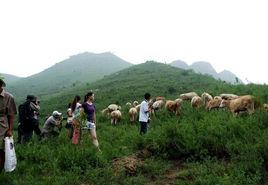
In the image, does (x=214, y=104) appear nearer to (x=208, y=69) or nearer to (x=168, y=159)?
(x=168, y=159)

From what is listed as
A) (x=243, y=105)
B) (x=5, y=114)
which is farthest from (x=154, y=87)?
(x=5, y=114)

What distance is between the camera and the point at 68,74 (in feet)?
319

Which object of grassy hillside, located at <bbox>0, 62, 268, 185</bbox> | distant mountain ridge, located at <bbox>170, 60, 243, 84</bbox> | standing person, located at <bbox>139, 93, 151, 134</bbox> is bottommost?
grassy hillside, located at <bbox>0, 62, 268, 185</bbox>

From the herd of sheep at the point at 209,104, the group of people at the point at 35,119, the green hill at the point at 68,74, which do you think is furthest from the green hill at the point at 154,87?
the green hill at the point at 68,74

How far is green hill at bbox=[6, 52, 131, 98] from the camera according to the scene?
75.5m

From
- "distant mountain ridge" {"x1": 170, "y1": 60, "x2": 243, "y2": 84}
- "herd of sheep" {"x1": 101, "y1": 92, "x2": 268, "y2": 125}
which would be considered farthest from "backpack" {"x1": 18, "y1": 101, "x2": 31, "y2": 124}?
"distant mountain ridge" {"x1": 170, "y1": 60, "x2": 243, "y2": 84}

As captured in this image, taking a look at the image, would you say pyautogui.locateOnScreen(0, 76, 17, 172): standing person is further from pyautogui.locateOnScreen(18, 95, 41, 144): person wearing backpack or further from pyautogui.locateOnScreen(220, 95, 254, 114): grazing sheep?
pyautogui.locateOnScreen(220, 95, 254, 114): grazing sheep

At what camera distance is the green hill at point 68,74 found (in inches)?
2972

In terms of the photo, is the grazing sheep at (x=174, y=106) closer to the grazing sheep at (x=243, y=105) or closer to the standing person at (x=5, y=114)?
the grazing sheep at (x=243, y=105)

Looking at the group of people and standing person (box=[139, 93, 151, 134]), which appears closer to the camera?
the group of people

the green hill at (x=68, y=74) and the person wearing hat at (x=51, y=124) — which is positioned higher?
the green hill at (x=68, y=74)

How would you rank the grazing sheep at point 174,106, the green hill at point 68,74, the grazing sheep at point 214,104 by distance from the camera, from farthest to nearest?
the green hill at point 68,74 < the grazing sheep at point 174,106 < the grazing sheep at point 214,104

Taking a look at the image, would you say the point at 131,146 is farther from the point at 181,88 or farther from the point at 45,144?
the point at 181,88

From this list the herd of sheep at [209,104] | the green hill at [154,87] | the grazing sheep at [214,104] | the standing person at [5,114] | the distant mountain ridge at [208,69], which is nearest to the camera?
the standing person at [5,114]
